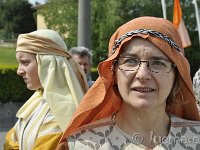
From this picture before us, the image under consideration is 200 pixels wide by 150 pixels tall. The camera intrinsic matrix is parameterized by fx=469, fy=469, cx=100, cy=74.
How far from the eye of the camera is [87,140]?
6.66ft

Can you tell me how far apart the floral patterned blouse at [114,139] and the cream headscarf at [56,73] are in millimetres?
759

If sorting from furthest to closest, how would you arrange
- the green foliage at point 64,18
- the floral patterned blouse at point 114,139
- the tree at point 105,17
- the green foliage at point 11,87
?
1. the green foliage at point 64,18
2. the tree at point 105,17
3. the green foliage at point 11,87
4. the floral patterned blouse at point 114,139

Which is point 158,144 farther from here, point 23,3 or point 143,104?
point 23,3

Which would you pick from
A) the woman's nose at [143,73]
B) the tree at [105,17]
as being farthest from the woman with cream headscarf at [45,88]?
the tree at [105,17]

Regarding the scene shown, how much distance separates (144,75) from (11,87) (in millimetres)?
10301

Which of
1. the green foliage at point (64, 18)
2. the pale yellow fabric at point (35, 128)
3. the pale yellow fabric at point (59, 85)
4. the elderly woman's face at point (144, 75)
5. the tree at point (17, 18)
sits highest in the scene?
the elderly woman's face at point (144, 75)

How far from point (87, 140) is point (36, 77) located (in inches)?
43.7

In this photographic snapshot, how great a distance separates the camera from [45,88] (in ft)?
9.68

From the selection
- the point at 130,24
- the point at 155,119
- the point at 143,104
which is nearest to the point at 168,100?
the point at 155,119

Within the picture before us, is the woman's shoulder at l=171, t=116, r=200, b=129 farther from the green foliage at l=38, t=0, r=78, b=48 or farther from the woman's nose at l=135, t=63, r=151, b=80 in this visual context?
the green foliage at l=38, t=0, r=78, b=48

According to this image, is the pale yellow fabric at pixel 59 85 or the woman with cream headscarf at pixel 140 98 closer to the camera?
the woman with cream headscarf at pixel 140 98

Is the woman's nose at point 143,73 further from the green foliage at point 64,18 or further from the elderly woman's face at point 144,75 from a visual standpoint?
the green foliage at point 64,18

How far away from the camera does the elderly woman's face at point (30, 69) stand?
303cm
